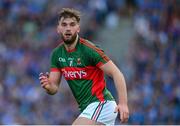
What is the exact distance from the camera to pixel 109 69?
8055 mm

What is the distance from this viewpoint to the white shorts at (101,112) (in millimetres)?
8227

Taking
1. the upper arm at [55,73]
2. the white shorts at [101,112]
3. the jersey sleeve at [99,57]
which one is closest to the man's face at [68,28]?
the jersey sleeve at [99,57]

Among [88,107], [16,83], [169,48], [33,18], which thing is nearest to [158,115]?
[169,48]

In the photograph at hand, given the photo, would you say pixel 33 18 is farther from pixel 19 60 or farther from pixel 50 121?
pixel 50 121

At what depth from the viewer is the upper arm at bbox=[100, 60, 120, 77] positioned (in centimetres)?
801

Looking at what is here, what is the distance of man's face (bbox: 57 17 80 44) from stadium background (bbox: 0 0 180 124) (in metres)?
7.48

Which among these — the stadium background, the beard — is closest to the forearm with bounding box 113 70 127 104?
the beard

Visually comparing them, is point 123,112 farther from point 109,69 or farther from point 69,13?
point 69,13

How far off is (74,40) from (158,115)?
24.9ft

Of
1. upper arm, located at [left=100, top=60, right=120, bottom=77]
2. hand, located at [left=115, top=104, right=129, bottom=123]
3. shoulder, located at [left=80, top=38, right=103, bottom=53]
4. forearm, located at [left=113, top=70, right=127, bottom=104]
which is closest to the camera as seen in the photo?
hand, located at [left=115, top=104, right=129, bottom=123]

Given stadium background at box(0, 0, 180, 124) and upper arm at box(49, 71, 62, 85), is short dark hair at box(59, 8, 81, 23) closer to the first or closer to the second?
upper arm at box(49, 71, 62, 85)

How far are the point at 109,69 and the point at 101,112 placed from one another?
0.53 m

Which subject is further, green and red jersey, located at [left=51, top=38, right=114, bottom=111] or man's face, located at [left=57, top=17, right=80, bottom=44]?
green and red jersey, located at [left=51, top=38, right=114, bottom=111]

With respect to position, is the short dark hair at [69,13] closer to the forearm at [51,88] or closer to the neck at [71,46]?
the neck at [71,46]
